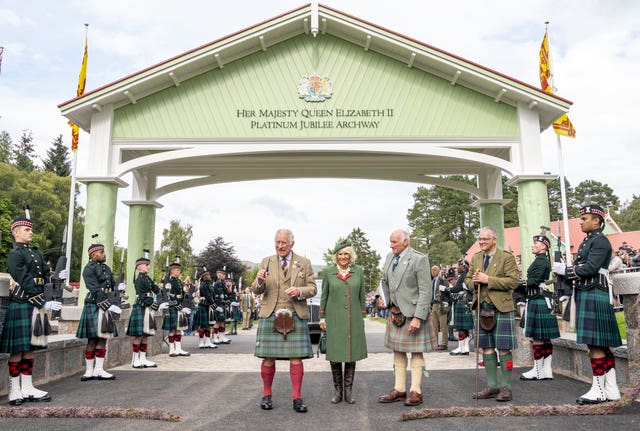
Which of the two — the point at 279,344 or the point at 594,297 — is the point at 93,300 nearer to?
the point at 279,344

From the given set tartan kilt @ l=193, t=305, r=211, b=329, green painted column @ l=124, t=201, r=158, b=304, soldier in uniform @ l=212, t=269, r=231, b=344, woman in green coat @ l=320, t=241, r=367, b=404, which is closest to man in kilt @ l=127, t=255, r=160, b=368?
tartan kilt @ l=193, t=305, r=211, b=329

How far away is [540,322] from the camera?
7293 millimetres

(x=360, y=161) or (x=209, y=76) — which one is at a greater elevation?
(x=209, y=76)

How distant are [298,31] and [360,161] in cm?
374

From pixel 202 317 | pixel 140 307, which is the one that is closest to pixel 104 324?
pixel 140 307

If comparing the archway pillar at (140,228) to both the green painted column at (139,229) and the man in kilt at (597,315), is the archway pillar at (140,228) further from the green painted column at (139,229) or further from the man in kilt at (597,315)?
the man in kilt at (597,315)

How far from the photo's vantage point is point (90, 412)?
512cm

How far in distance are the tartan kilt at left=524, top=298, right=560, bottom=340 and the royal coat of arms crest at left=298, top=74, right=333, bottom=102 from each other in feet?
21.3

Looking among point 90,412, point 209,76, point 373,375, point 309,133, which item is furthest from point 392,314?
point 209,76

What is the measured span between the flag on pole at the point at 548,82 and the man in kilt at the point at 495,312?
7.82 metres

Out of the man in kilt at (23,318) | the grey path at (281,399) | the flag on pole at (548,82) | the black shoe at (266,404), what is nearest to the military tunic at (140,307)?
the grey path at (281,399)

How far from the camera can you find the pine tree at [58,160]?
6456 cm

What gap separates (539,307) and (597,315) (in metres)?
1.92

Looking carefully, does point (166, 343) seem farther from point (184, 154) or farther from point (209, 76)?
point (209, 76)
